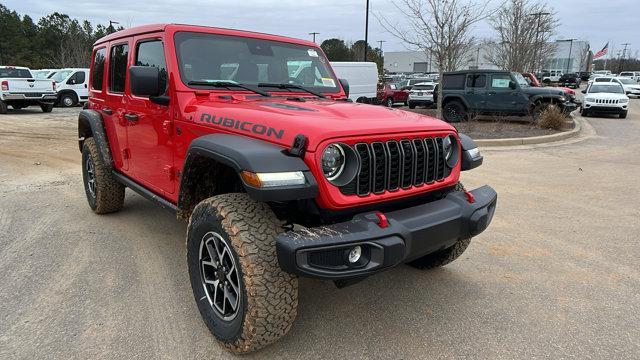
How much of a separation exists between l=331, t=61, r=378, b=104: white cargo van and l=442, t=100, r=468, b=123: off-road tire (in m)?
3.30

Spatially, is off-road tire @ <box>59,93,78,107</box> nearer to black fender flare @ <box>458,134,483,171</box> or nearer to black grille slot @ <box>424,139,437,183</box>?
black fender flare @ <box>458,134,483,171</box>

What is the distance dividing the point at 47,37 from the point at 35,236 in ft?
187

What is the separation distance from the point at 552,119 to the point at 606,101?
251 inches

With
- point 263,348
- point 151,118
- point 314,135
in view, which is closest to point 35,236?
point 151,118

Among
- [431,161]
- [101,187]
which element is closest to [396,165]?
[431,161]

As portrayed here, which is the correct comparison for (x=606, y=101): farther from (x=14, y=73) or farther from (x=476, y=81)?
(x=14, y=73)

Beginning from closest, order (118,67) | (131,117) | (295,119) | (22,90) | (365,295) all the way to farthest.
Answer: (295,119), (365,295), (131,117), (118,67), (22,90)

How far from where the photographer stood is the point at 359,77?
1912cm

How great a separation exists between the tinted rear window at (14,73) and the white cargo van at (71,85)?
7.83 feet

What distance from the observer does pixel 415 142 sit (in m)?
2.77


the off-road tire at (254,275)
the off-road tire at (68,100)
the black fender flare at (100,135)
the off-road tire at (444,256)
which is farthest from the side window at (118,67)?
the off-road tire at (68,100)

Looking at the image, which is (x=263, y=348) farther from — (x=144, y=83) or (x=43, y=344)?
(x=144, y=83)

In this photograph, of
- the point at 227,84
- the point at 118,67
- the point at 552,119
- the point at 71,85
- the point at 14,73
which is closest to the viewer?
the point at 227,84

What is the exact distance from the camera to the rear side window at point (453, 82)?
15602 millimetres
